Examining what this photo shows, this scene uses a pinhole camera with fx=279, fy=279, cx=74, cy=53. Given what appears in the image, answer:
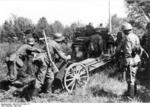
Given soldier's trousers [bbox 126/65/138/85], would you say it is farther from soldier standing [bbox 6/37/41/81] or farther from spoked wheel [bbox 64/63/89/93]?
soldier standing [bbox 6/37/41/81]

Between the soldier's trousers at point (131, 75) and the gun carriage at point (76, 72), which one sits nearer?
the soldier's trousers at point (131, 75)

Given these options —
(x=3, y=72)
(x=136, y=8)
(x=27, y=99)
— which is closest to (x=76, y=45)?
(x=3, y=72)

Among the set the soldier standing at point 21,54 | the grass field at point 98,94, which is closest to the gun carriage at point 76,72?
the grass field at point 98,94

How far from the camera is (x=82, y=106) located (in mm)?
5680

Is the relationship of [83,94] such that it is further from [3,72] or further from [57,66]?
[3,72]

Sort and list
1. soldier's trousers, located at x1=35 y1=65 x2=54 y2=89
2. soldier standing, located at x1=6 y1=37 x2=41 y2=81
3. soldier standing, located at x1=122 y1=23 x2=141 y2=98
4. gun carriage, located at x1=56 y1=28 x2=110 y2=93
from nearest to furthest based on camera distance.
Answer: soldier standing, located at x1=122 y1=23 x2=141 y2=98 < soldier's trousers, located at x1=35 y1=65 x2=54 y2=89 < gun carriage, located at x1=56 y1=28 x2=110 y2=93 < soldier standing, located at x1=6 y1=37 x2=41 y2=81

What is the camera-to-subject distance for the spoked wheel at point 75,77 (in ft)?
25.1

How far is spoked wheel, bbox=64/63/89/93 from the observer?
765 cm

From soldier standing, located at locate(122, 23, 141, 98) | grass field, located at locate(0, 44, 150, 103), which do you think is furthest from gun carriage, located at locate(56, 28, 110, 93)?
soldier standing, located at locate(122, 23, 141, 98)

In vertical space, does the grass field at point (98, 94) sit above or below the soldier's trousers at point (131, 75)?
below

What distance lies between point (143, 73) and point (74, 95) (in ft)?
10.2

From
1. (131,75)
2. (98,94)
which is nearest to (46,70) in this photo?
(98,94)

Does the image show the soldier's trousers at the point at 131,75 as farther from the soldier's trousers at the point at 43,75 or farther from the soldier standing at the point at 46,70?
the soldier's trousers at the point at 43,75

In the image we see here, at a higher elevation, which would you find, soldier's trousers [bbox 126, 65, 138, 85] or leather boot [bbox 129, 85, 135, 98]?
soldier's trousers [bbox 126, 65, 138, 85]
